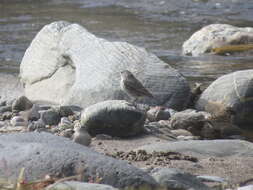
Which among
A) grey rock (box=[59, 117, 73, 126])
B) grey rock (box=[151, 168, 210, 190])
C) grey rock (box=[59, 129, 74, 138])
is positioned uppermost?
grey rock (box=[151, 168, 210, 190])

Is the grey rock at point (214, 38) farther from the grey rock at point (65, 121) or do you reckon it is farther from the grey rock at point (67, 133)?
the grey rock at point (67, 133)

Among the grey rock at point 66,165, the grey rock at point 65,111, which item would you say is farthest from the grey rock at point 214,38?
the grey rock at point 66,165

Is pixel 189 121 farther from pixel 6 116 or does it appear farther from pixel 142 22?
pixel 142 22

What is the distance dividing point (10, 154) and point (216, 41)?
9.07 m

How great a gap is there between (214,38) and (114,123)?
259 inches

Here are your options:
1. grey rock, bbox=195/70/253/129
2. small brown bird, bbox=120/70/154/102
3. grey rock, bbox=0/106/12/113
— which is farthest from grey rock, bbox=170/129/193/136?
grey rock, bbox=0/106/12/113

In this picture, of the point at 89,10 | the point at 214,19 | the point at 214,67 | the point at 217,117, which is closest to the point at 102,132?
the point at 217,117

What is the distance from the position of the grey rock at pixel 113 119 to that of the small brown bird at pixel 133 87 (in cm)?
81

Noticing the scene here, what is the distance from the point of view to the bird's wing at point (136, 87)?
26.8 feet

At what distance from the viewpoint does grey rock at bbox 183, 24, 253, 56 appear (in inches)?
520

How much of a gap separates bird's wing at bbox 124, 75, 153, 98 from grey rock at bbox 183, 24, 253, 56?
192 inches

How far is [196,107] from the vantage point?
29.6ft

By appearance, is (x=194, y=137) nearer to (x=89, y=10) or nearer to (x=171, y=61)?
(x=171, y=61)

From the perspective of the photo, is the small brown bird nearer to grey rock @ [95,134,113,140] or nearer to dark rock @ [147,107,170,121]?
dark rock @ [147,107,170,121]
